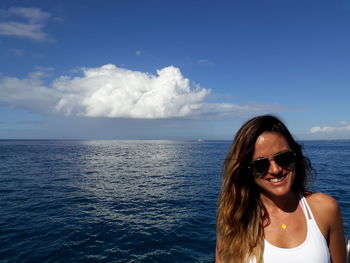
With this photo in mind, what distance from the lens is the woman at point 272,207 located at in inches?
109

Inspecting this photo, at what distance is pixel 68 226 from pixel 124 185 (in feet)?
49.7

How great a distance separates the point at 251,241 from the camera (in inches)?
117

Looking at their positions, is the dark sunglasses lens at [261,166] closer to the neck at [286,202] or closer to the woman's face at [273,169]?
the woman's face at [273,169]

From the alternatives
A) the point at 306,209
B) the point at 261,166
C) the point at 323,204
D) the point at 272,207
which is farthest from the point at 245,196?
the point at 323,204

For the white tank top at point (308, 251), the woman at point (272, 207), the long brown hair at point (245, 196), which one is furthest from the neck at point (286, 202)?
the white tank top at point (308, 251)

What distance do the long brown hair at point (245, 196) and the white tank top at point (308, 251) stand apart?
182 mm

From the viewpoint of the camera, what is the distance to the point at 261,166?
318 centimetres

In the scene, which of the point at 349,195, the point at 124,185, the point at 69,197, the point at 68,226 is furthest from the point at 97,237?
the point at 349,195

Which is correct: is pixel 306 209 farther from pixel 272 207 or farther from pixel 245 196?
pixel 245 196

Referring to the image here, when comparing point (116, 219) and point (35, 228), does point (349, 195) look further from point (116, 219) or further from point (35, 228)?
point (35, 228)

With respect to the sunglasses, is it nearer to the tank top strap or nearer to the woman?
the woman

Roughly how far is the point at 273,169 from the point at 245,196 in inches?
24.1

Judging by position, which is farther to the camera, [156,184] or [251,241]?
[156,184]

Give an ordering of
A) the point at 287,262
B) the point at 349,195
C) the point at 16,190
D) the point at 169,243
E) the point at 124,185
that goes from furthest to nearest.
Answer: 1. the point at 124,185
2. the point at 16,190
3. the point at 349,195
4. the point at 169,243
5. the point at 287,262
